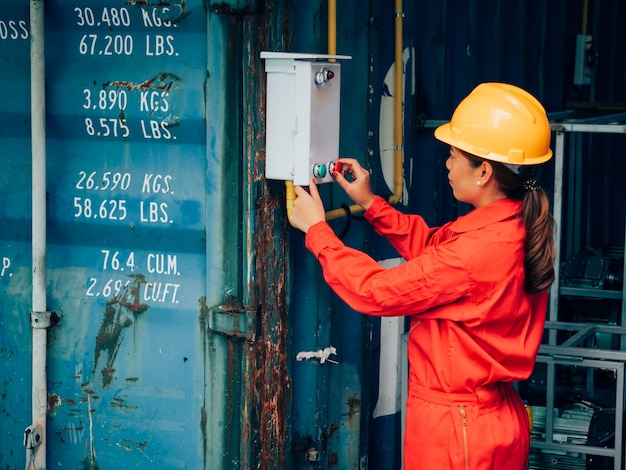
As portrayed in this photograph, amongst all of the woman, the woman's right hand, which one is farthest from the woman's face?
the woman's right hand

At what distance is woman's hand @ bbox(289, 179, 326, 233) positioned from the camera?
339cm

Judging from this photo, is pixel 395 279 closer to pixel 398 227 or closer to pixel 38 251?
pixel 398 227

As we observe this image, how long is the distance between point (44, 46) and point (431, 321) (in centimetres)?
172

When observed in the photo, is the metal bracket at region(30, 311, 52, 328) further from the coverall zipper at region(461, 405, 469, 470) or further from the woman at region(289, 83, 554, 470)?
the coverall zipper at region(461, 405, 469, 470)

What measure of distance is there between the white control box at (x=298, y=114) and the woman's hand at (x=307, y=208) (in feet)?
0.11

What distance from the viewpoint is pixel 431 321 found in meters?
3.35

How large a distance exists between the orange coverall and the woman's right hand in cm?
33

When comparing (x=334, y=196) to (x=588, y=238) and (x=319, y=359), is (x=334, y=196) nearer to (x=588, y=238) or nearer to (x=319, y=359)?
(x=319, y=359)

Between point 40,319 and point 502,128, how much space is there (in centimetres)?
182

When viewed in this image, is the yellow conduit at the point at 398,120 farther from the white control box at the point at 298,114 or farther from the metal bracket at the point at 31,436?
the metal bracket at the point at 31,436

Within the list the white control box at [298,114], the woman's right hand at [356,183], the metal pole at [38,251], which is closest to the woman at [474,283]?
the white control box at [298,114]

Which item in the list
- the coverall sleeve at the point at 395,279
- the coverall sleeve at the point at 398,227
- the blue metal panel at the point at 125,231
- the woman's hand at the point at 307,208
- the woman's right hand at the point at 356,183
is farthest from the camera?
the coverall sleeve at the point at 398,227

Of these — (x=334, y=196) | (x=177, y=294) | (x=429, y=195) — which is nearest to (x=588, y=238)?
(x=429, y=195)

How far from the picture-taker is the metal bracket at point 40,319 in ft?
12.1
